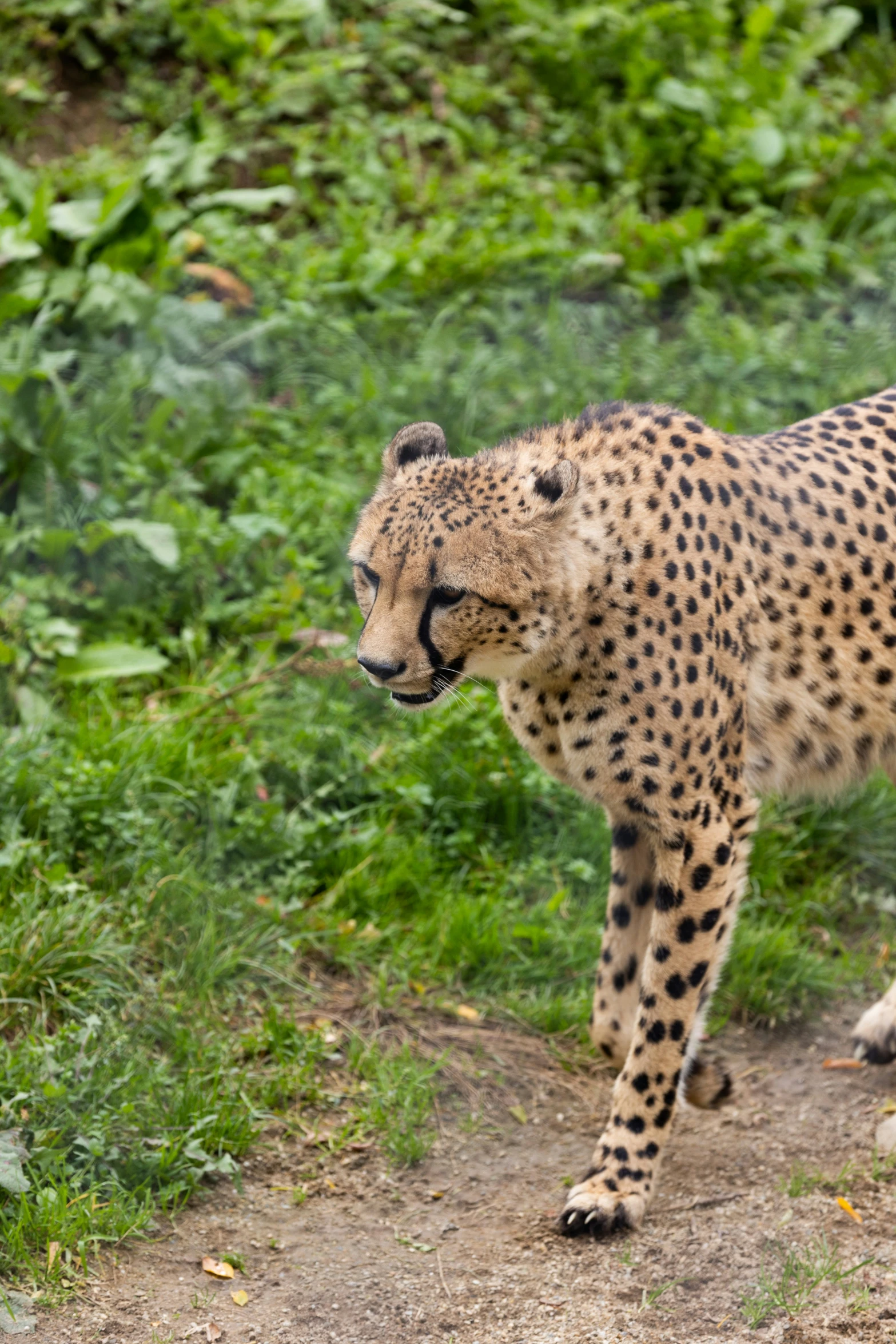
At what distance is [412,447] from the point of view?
3.82m

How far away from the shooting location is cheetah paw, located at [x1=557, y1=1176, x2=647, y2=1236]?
3.76 m

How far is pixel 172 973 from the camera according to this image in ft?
13.8

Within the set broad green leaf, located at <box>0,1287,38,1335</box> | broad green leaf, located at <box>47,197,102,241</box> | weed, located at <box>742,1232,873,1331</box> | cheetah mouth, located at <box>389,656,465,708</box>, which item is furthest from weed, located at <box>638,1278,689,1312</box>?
A: broad green leaf, located at <box>47,197,102,241</box>

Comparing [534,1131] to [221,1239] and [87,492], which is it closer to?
[221,1239]

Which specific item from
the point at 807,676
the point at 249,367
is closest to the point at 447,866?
the point at 807,676

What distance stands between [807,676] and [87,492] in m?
2.84

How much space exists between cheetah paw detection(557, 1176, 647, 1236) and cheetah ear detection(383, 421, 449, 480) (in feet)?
6.11

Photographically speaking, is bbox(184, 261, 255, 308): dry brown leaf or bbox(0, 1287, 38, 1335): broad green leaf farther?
bbox(184, 261, 255, 308): dry brown leaf

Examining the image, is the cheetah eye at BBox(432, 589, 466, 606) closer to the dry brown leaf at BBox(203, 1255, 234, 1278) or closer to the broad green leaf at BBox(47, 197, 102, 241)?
the dry brown leaf at BBox(203, 1255, 234, 1278)

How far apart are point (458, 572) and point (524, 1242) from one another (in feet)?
5.51

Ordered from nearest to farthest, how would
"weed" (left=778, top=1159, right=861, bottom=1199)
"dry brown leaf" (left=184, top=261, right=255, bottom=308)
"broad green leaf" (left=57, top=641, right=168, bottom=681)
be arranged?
"weed" (left=778, top=1159, right=861, bottom=1199) → "broad green leaf" (left=57, top=641, right=168, bottom=681) → "dry brown leaf" (left=184, top=261, right=255, bottom=308)

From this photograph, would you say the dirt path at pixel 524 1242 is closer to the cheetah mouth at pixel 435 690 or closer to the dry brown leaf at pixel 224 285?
the cheetah mouth at pixel 435 690

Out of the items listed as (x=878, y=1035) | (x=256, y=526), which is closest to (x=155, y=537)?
(x=256, y=526)

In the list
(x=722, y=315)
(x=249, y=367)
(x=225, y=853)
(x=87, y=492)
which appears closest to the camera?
(x=225, y=853)
